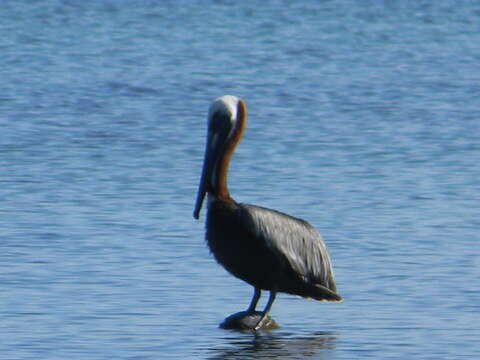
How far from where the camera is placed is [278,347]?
29.5 ft

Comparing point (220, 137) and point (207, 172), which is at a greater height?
point (220, 137)

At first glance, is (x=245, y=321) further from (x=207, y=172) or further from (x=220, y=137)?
(x=220, y=137)

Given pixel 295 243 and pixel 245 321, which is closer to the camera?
pixel 245 321

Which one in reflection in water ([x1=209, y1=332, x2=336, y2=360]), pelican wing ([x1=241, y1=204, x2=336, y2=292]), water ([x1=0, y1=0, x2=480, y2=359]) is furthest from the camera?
pelican wing ([x1=241, y1=204, x2=336, y2=292])

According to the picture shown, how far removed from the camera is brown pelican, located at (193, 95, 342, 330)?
9.25 metres

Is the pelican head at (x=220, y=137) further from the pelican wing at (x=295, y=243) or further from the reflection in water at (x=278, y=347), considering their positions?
the reflection in water at (x=278, y=347)

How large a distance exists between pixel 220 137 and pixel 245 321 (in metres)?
1.13

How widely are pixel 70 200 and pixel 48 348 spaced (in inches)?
175

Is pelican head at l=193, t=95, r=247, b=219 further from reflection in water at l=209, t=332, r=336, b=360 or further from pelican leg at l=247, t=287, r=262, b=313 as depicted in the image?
reflection in water at l=209, t=332, r=336, b=360

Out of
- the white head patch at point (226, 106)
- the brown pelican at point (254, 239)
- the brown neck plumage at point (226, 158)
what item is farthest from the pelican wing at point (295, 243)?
the white head patch at point (226, 106)

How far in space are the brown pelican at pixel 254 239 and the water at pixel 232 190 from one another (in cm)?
26

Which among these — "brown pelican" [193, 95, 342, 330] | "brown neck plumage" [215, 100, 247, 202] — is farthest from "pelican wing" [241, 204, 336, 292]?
"brown neck plumage" [215, 100, 247, 202]

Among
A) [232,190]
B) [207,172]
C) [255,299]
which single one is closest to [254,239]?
[255,299]

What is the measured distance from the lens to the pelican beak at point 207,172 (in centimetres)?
961
